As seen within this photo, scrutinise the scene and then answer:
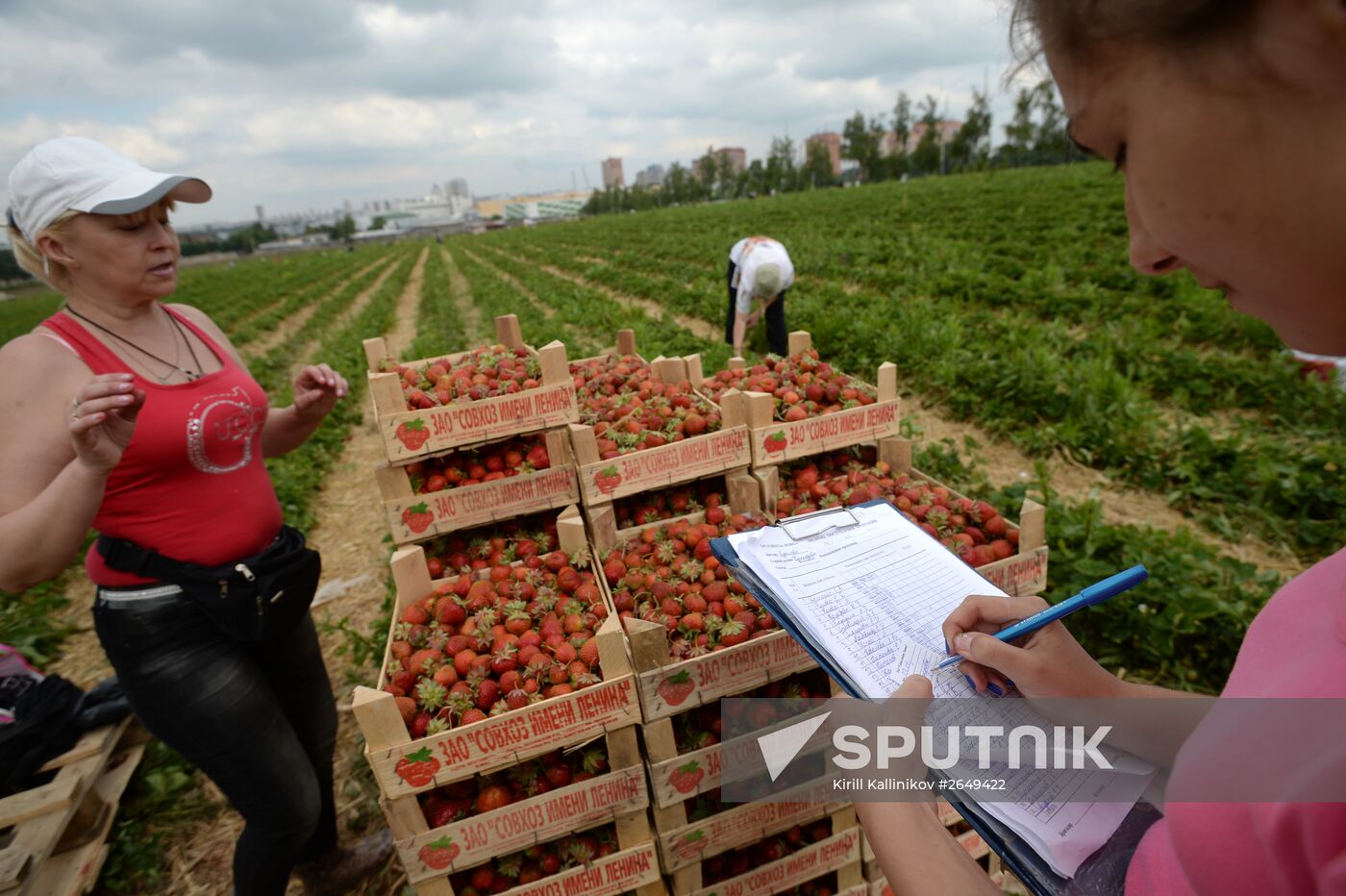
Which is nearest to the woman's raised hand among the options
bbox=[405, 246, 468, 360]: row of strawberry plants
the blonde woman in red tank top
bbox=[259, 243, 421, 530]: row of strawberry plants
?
the blonde woman in red tank top

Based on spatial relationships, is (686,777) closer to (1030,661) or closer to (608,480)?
(608,480)

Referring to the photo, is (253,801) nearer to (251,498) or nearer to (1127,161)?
(251,498)

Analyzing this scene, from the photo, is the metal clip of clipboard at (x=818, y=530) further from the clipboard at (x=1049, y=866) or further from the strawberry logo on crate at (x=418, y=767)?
the strawberry logo on crate at (x=418, y=767)

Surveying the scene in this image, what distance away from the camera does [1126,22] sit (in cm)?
59

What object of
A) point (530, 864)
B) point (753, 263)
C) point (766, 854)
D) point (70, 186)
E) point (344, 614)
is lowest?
point (344, 614)

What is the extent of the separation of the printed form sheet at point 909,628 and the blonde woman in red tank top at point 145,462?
5.55 feet

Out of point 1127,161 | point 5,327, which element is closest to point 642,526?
point 1127,161

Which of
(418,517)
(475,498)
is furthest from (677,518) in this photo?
(418,517)

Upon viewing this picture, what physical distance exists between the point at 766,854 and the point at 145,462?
2493 mm

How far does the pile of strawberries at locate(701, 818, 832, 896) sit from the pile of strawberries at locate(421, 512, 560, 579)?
1.39m

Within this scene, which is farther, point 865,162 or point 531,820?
point 865,162

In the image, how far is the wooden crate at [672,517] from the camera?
2.76m

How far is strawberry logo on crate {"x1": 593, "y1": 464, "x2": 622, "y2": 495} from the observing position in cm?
269

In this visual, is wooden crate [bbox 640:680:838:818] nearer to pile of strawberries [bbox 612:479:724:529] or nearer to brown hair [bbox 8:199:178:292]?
pile of strawberries [bbox 612:479:724:529]
